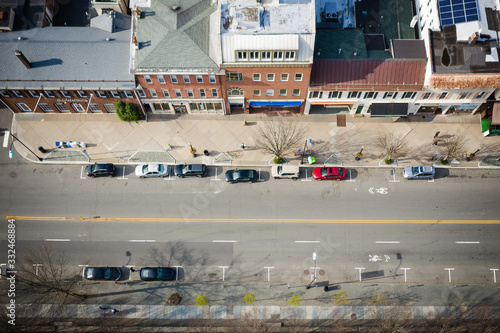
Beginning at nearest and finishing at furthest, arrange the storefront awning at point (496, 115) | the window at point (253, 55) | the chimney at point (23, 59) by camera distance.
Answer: the window at point (253, 55) < the chimney at point (23, 59) < the storefront awning at point (496, 115)

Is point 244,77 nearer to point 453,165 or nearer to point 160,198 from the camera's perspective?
point 160,198

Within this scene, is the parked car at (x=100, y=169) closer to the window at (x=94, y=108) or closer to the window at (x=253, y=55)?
the window at (x=94, y=108)

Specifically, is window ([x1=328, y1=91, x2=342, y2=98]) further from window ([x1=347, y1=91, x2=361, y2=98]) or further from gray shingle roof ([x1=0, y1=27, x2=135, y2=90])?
gray shingle roof ([x1=0, y1=27, x2=135, y2=90])

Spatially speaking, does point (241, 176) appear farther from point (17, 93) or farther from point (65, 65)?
point (17, 93)

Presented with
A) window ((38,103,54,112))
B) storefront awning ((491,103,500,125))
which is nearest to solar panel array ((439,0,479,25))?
storefront awning ((491,103,500,125))

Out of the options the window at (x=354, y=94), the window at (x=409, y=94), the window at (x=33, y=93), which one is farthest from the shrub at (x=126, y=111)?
the window at (x=409, y=94)

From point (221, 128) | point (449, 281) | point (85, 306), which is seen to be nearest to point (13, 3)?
point (221, 128)

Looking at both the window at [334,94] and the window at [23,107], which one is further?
the window at [23,107]

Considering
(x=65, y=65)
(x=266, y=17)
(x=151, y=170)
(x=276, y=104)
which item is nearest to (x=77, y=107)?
(x=65, y=65)
